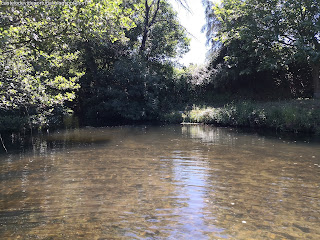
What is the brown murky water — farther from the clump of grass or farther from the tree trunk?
the tree trunk

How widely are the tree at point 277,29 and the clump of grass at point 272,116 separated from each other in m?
2.87

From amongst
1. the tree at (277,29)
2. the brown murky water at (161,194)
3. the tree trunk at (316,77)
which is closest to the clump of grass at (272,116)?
the tree trunk at (316,77)

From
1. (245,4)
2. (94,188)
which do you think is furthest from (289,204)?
(245,4)

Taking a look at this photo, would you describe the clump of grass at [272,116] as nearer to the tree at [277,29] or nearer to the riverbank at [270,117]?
the riverbank at [270,117]

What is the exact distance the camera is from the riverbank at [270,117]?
48.4ft

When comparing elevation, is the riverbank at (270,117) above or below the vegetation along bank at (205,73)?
below

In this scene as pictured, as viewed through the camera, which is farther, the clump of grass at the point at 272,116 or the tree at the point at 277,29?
the tree at the point at 277,29

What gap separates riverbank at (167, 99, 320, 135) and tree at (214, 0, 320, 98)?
2889 millimetres

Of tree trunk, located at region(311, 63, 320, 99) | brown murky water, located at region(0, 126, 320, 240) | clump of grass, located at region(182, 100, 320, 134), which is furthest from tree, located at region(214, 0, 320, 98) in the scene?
brown murky water, located at region(0, 126, 320, 240)

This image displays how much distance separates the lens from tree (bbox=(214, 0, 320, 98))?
16.7 metres

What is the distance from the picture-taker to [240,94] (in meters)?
24.4

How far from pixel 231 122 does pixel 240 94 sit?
23.3ft

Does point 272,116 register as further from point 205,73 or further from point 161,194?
point 161,194

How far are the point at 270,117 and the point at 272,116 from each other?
12cm
